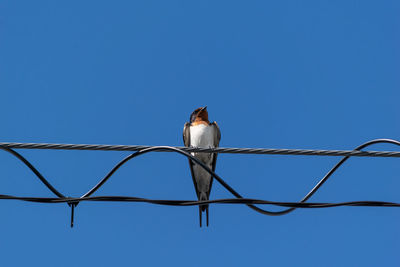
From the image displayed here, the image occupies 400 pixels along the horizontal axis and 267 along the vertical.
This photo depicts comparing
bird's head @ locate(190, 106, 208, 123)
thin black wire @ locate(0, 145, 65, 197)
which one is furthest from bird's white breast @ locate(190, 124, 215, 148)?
thin black wire @ locate(0, 145, 65, 197)

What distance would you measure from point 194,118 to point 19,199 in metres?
5.86

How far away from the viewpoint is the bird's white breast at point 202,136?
27.7 feet

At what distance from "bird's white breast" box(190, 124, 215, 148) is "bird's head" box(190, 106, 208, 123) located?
302 millimetres

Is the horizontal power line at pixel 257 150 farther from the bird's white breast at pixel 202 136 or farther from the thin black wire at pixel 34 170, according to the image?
the bird's white breast at pixel 202 136

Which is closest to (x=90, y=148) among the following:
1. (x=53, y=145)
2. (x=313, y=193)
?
(x=53, y=145)

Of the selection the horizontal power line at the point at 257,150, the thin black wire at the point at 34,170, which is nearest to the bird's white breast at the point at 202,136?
the horizontal power line at the point at 257,150

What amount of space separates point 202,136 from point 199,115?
58 centimetres

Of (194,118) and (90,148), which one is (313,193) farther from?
(194,118)

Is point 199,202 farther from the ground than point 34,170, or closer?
closer

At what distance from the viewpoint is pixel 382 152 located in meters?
3.90

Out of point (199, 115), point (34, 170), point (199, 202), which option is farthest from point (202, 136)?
point (199, 202)

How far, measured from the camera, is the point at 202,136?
27.8 feet

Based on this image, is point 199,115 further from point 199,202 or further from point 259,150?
point 199,202

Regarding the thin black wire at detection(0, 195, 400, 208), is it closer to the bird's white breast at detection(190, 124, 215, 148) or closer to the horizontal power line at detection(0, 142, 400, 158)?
the horizontal power line at detection(0, 142, 400, 158)
